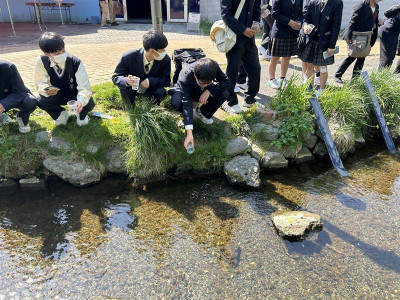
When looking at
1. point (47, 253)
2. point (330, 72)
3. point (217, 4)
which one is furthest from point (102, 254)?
point (217, 4)

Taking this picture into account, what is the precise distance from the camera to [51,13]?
46.2 feet

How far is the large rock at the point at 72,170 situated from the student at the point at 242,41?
6.60 ft

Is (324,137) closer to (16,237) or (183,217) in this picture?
(183,217)

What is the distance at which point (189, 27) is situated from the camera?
12148 mm

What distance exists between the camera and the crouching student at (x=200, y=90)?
3566 millimetres

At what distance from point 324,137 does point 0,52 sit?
7.78 m

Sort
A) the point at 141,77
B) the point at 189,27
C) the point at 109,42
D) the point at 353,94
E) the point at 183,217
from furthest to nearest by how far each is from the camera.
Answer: the point at 189,27, the point at 109,42, the point at 353,94, the point at 141,77, the point at 183,217

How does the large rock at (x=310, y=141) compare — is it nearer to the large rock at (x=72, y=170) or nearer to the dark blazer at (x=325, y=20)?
the dark blazer at (x=325, y=20)

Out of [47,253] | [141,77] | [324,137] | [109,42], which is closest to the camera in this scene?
[47,253]

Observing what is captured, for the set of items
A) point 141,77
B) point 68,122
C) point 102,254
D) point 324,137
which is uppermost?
point 141,77

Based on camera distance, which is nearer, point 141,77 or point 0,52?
point 141,77

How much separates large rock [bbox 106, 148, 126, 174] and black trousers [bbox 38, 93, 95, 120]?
586mm

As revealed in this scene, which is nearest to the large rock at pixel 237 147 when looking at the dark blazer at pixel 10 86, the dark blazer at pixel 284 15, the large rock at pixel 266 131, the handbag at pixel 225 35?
the large rock at pixel 266 131

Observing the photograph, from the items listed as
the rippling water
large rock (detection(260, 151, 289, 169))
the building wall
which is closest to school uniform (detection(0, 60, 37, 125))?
the rippling water
